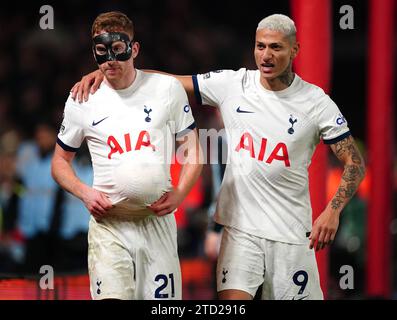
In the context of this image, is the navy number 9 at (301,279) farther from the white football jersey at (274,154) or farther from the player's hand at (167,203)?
the player's hand at (167,203)

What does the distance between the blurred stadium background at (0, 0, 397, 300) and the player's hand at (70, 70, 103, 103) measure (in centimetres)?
131

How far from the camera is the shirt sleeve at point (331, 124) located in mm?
7238

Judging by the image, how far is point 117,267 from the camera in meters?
7.05

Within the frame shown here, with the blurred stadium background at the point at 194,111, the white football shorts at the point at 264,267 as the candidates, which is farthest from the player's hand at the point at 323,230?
the blurred stadium background at the point at 194,111

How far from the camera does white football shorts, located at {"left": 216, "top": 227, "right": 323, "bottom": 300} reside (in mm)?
7215

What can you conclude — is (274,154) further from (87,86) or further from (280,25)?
(87,86)

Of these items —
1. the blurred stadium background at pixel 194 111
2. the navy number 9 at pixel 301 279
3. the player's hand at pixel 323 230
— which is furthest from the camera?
the blurred stadium background at pixel 194 111

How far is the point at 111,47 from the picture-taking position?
706cm

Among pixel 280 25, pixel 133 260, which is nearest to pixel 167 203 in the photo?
pixel 133 260

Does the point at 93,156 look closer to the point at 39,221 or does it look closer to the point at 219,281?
the point at 219,281

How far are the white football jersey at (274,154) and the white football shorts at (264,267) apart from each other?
59 millimetres

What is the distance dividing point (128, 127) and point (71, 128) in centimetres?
36

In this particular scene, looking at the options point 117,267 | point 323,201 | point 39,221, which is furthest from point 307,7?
point 39,221

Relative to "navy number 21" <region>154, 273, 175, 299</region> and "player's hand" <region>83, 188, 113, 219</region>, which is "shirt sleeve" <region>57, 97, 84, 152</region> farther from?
"navy number 21" <region>154, 273, 175, 299</region>
